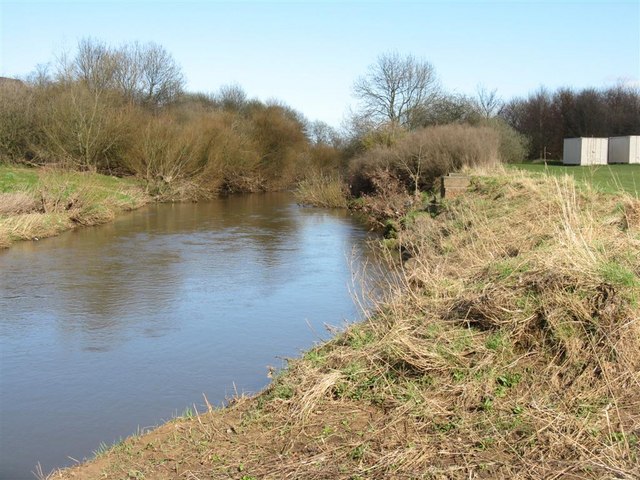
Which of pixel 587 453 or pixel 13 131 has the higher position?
pixel 13 131

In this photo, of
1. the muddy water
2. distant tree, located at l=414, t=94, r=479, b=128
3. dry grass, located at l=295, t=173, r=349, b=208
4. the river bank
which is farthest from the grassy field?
distant tree, located at l=414, t=94, r=479, b=128

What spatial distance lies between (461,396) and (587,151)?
89.4ft

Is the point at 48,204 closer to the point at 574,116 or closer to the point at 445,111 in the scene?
the point at 445,111

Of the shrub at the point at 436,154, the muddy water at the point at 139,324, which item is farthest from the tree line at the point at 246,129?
the muddy water at the point at 139,324

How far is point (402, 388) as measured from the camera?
5059 mm

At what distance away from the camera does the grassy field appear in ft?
58.3

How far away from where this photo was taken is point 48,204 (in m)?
20.2

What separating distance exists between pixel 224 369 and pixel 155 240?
11.1 m

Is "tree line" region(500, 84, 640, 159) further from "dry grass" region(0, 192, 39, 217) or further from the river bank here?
the river bank

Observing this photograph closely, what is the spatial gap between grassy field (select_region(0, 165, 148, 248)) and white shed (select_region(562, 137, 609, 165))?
1922 cm

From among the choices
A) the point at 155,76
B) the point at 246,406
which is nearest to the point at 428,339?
the point at 246,406

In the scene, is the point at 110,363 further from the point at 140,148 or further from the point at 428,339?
the point at 140,148

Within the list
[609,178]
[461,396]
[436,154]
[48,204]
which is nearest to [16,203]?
[48,204]

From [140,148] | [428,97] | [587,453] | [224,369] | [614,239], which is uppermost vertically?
[428,97]
